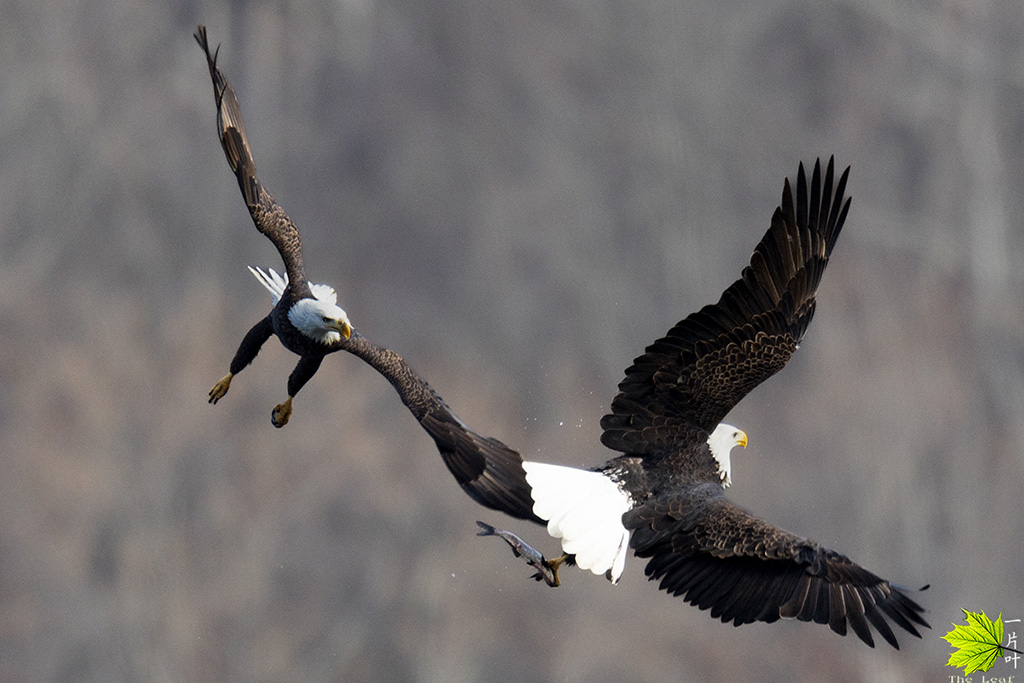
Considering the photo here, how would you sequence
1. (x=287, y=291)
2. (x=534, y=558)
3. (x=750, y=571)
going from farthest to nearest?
(x=287, y=291) < (x=534, y=558) < (x=750, y=571)

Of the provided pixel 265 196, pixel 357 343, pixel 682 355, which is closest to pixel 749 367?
pixel 682 355

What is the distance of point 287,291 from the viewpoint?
4.55m

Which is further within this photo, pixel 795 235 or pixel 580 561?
pixel 795 235

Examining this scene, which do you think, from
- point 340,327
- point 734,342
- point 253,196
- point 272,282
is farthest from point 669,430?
point 272,282

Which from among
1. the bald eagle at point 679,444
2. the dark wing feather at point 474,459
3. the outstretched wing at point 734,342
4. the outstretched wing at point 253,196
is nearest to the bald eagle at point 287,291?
the outstretched wing at point 253,196

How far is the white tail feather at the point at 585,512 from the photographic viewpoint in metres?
4.03

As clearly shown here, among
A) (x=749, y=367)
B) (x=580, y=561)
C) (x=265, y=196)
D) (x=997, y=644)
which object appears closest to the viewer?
(x=997, y=644)

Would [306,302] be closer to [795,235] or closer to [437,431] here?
[437,431]

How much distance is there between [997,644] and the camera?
1.28m

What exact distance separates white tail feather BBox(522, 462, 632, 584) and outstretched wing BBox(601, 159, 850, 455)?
0.65 ft

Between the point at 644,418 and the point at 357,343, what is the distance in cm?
107

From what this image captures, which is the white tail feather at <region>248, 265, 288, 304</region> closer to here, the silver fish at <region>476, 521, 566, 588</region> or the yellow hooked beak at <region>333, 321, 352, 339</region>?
the yellow hooked beak at <region>333, 321, 352, 339</region>

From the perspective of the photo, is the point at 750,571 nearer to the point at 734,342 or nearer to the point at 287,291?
the point at 734,342

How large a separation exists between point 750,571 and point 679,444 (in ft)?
1.89
